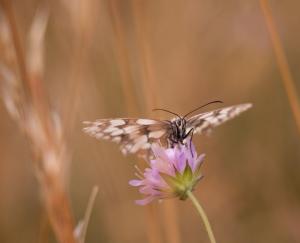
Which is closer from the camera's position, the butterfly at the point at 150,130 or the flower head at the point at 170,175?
the flower head at the point at 170,175

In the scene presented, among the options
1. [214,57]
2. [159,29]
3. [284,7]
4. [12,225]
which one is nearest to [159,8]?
[159,29]

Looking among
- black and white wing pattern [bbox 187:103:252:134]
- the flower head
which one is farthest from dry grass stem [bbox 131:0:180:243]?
the flower head

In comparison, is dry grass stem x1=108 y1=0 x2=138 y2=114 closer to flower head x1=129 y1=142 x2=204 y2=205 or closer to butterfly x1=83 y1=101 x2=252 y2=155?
butterfly x1=83 y1=101 x2=252 y2=155

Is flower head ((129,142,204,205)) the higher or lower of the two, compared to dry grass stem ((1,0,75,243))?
lower

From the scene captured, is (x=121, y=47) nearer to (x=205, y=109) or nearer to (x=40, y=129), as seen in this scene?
(x=40, y=129)

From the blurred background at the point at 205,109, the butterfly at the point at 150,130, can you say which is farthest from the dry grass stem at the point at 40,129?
the blurred background at the point at 205,109

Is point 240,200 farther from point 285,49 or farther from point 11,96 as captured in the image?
point 11,96

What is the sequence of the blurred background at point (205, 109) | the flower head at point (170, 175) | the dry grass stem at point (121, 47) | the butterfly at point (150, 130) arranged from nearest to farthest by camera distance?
the flower head at point (170, 175) < the butterfly at point (150, 130) < the dry grass stem at point (121, 47) < the blurred background at point (205, 109)

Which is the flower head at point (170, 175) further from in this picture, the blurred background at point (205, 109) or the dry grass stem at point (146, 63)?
the blurred background at point (205, 109)
